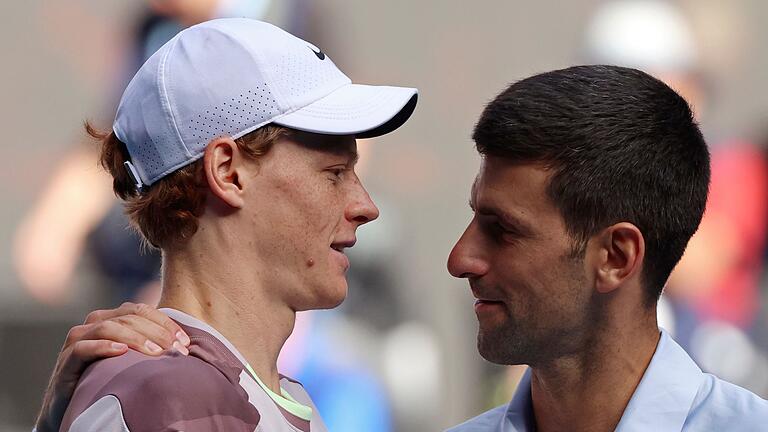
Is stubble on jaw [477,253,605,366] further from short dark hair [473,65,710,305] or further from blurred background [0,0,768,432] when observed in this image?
blurred background [0,0,768,432]

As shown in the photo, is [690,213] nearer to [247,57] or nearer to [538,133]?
[538,133]

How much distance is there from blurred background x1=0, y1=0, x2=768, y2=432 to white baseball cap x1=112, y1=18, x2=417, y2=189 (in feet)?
10.0

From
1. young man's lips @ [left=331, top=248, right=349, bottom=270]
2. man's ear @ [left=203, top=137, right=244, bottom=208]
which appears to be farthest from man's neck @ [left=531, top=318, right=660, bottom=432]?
man's ear @ [left=203, top=137, right=244, bottom=208]

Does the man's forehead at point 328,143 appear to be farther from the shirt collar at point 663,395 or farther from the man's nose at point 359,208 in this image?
the shirt collar at point 663,395

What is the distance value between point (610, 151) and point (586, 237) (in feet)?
0.50

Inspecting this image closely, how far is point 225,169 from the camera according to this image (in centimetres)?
166

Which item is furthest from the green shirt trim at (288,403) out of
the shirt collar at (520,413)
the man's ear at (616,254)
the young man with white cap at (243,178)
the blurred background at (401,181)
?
the blurred background at (401,181)

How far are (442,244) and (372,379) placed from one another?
78cm

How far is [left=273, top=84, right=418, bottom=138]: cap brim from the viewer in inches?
65.9

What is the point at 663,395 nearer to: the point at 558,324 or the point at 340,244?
the point at 558,324

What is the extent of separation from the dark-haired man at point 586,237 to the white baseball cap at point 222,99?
0.36 metres

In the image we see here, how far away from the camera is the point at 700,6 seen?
606 cm

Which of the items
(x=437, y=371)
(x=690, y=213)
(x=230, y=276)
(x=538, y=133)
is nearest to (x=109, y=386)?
(x=230, y=276)

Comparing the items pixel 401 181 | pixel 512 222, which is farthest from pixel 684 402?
pixel 401 181
